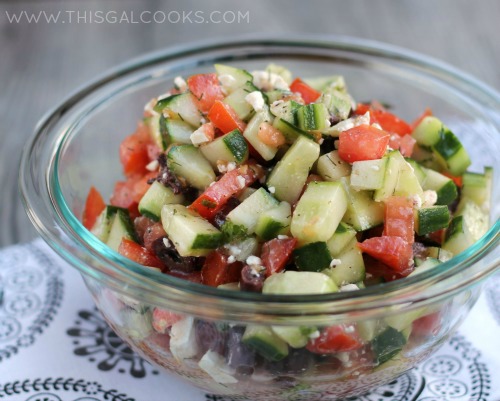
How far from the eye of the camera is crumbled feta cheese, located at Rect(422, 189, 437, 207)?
194cm

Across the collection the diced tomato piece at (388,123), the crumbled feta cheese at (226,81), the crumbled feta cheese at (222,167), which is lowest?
the crumbled feta cheese at (222,167)

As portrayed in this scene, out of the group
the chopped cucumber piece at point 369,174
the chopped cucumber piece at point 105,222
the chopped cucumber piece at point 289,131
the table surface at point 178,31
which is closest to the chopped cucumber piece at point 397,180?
the chopped cucumber piece at point 369,174

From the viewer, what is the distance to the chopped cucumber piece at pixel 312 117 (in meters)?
1.92

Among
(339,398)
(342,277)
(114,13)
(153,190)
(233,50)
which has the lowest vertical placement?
(339,398)

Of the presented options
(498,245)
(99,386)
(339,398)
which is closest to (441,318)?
(498,245)

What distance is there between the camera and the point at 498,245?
179 cm

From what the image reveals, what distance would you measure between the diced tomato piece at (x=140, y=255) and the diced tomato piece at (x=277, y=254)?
0.31 meters

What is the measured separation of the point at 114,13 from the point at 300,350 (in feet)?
11.0

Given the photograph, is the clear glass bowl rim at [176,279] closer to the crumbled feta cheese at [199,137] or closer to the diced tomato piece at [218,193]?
the diced tomato piece at [218,193]

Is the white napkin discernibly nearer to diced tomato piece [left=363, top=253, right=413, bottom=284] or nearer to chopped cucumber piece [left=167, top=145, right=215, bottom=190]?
diced tomato piece [left=363, top=253, right=413, bottom=284]

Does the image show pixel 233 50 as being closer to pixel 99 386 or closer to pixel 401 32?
pixel 99 386

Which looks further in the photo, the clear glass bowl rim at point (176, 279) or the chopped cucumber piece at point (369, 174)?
the chopped cucumber piece at point (369, 174)

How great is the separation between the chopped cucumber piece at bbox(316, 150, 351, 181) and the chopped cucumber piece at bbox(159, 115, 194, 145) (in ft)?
1.34

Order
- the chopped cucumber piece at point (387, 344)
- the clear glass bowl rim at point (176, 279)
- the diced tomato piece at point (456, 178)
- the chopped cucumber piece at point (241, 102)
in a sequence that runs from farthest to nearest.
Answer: the diced tomato piece at point (456, 178), the chopped cucumber piece at point (241, 102), the chopped cucumber piece at point (387, 344), the clear glass bowl rim at point (176, 279)
